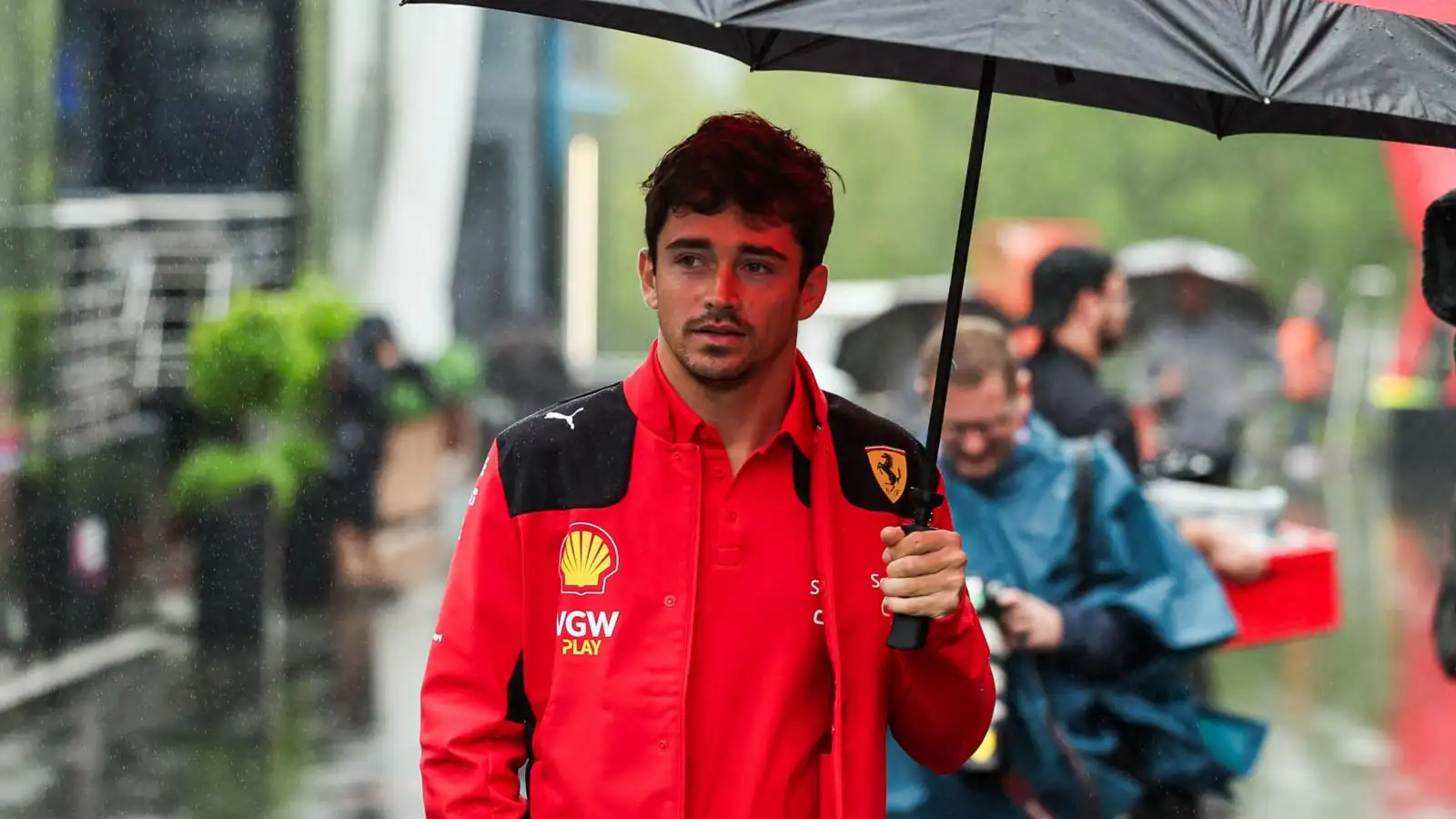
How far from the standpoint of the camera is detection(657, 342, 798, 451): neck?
2900mm

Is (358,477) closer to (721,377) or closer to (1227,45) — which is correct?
(721,377)

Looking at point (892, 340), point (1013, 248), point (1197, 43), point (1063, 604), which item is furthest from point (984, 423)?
point (1013, 248)

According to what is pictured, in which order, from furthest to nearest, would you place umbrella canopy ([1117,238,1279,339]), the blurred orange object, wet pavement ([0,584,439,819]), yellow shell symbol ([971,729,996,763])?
1. umbrella canopy ([1117,238,1279,339])
2. the blurred orange object
3. wet pavement ([0,584,439,819])
4. yellow shell symbol ([971,729,996,763])

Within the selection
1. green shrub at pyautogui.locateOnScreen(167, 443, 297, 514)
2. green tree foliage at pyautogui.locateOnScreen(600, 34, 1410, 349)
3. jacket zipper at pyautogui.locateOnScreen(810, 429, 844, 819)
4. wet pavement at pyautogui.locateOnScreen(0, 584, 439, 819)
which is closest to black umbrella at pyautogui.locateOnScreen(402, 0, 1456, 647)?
jacket zipper at pyautogui.locateOnScreen(810, 429, 844, 819)

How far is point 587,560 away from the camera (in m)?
2.82

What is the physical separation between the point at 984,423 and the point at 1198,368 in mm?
6619

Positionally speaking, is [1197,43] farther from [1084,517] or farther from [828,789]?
[1084,517]

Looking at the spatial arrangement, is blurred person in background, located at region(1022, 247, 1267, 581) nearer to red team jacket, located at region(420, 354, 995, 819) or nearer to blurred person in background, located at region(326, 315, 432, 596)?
blurred person in background, located at region(326, 315, 432, 596)

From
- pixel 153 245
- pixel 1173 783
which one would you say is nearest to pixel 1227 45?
pixel 1173 783

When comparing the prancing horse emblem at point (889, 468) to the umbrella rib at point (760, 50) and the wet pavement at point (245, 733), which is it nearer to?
the umbrella rib at point (760, 50)

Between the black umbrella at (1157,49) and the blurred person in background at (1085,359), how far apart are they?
2.91 metres

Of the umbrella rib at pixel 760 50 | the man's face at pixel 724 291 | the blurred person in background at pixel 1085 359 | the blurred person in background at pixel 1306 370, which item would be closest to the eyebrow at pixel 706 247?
the man's face at pixel 724 291

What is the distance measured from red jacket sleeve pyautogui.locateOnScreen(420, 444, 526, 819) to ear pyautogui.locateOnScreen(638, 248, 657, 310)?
34 centimetres

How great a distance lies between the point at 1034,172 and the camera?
10922mm
